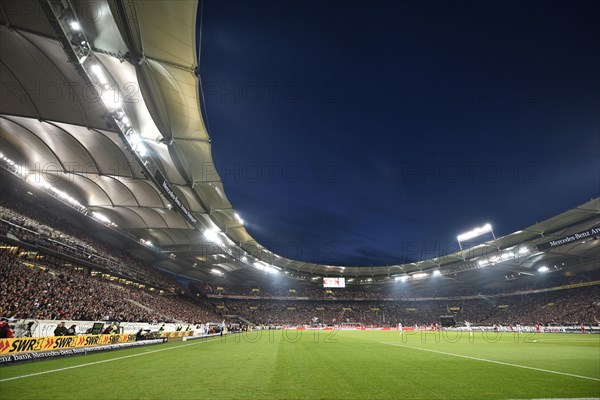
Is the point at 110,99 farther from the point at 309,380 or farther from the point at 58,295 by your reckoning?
the point at 309,380

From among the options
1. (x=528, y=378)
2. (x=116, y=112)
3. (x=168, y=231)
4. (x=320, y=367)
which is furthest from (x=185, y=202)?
(x=528, y=378)

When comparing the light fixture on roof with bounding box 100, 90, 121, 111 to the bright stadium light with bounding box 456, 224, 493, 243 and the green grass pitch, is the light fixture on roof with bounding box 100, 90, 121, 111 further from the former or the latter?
the bright stadium light with bounding box 456, 224, 493, 243

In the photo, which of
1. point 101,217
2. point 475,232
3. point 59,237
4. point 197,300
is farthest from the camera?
point 197,300

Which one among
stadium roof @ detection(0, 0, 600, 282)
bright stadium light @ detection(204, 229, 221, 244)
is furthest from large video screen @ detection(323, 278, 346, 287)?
stadium roof @ detection(0, 0, 600, 282)

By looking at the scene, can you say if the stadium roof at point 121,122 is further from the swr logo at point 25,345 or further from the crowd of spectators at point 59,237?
the swr logo at point 25,345

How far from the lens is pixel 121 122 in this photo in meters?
19.5

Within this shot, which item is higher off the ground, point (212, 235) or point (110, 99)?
point (110, 99)

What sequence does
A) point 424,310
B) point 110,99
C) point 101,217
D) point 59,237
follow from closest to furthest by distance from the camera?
point 110,99, point 59,237, point 101,217, point 424,310

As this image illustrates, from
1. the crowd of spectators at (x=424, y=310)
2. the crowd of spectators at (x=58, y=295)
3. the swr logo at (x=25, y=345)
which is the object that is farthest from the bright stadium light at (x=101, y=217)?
the crowd of spectators at (x=424, y=310)

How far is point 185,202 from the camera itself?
113 ft

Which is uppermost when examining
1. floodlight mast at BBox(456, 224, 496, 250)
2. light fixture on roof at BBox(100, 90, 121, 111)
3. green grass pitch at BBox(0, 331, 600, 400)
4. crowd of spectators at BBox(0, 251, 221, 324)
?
floodlight mast at BBox(456, 224, 496, 250)

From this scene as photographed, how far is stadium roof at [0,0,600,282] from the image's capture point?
1427cm

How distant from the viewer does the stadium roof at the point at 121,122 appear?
1427 cm

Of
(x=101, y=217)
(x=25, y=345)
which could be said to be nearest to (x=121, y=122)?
(x=25, y=345)
